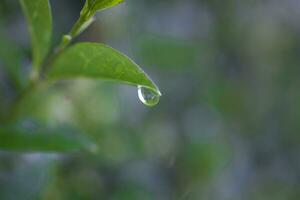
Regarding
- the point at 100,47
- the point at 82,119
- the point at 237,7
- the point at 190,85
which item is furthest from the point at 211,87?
the point at 100,47

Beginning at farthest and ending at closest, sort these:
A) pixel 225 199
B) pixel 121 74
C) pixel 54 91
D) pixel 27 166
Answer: pixel 225 199 → pixel 54 91 → pixel 27 166 → pixel 121 74

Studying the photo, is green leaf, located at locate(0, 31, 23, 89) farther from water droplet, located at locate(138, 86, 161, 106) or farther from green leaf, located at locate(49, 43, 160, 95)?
water droplet, located at locate(138, 86, 161, 106)

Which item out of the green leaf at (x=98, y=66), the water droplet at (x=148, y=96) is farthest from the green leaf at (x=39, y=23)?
the water droplet at (x=148, y=96)

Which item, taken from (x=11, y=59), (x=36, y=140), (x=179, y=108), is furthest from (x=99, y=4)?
(x=179, y=108)

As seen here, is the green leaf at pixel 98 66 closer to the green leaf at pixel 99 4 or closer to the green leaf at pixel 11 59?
the green leaf at pixel 99 4

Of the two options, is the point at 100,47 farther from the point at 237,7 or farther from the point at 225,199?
the point at 237,7
